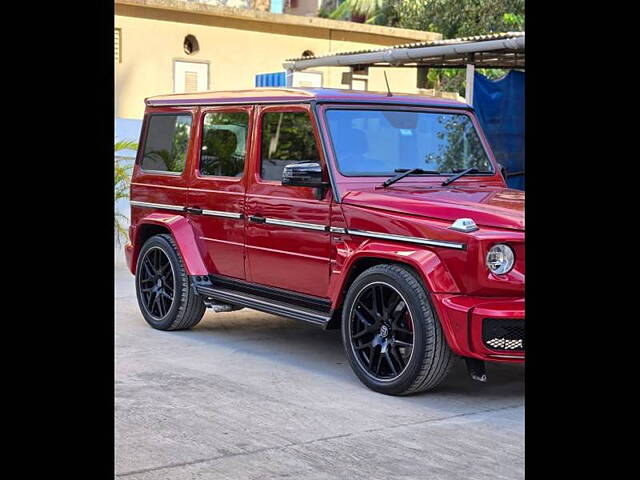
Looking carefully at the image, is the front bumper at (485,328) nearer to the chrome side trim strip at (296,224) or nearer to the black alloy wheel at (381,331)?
the black alloy wheel at (381,331)

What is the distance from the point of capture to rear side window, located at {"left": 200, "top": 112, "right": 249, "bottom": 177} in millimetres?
7715

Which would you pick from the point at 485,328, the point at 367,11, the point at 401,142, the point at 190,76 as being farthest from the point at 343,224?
the point at 367,11

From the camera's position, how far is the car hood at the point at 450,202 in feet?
19.4

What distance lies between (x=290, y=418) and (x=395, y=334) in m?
0.90

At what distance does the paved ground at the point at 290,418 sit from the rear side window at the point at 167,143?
1.45 metres

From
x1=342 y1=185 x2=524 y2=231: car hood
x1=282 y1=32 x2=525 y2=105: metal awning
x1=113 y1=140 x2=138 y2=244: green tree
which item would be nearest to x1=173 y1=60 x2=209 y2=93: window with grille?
x1=282 y1=32 x2=525 y2=105: metal awning

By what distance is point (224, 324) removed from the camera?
8.67m

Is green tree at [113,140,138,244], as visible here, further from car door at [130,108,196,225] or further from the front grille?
the front grille

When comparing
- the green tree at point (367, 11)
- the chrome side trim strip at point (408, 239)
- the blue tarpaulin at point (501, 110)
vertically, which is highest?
the green tree at point (367, 11)

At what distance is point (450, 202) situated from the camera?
20.2 ft

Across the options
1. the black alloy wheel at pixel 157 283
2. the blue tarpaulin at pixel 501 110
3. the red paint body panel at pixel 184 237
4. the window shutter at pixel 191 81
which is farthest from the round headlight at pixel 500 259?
the window shutter at pixel 191 81
